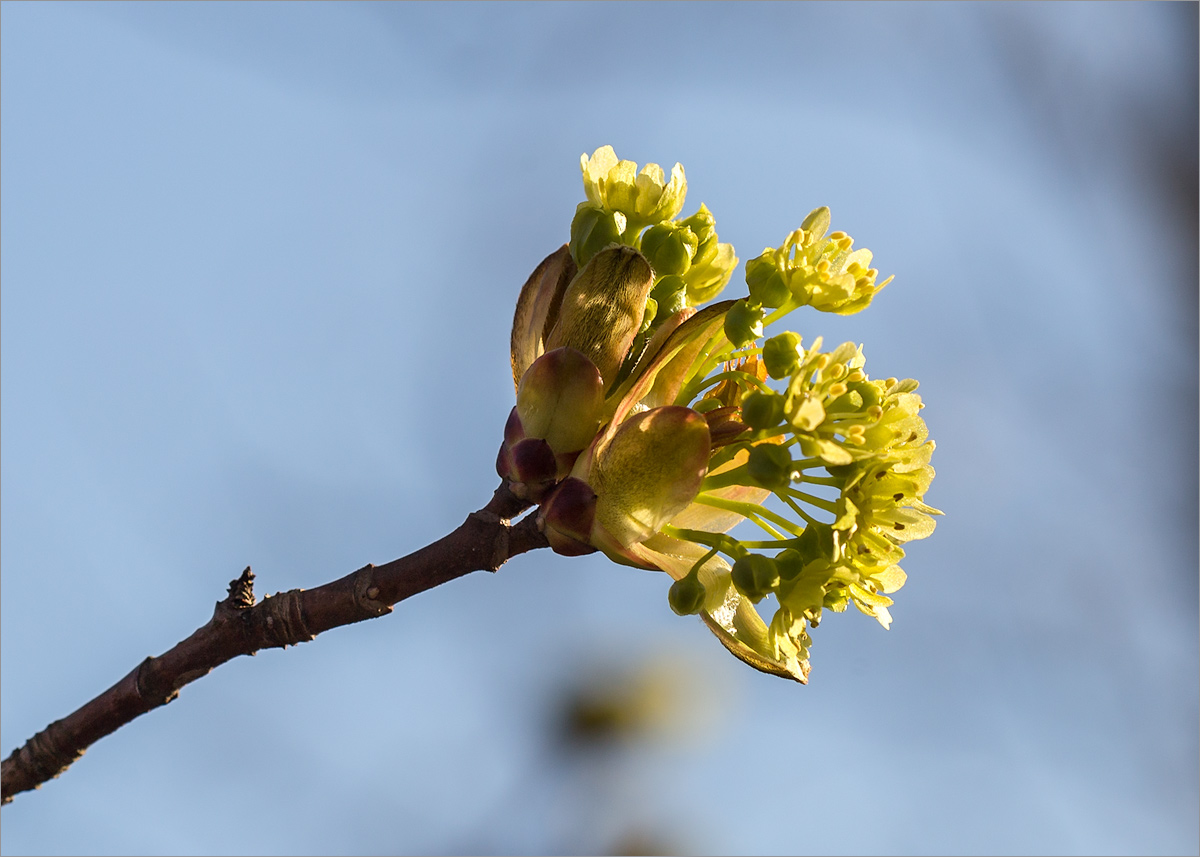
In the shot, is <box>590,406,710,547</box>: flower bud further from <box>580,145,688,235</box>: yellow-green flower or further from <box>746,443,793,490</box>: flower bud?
<box>580,145,688,235</box>: yellow-green flower

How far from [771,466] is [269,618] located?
0.75m

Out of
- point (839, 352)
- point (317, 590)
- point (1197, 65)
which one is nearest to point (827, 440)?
point (839, 352)

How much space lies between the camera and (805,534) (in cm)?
150

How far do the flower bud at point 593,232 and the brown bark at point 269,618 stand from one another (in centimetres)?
41

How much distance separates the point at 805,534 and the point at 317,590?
2.30 ft

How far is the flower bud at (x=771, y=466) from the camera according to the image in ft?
4.75

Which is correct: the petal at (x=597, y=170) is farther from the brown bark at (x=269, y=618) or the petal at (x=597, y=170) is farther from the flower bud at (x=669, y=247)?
the brown bark at (x=269, y=618)

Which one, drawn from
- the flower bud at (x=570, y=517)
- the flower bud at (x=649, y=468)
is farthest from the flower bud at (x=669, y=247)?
the flower bud at (x=570, y=517)

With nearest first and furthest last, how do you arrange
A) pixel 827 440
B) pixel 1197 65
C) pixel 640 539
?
pixel 827 440, pixel 640 539, pixel 1197 65

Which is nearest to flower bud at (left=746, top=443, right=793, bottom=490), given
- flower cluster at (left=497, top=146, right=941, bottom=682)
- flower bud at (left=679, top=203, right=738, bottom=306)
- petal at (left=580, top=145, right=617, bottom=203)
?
flower cluster at (left=497, top=146, right=941, bottom=682)

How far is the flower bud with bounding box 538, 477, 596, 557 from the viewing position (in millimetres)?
1484

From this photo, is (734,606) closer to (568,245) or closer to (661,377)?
(661,377)

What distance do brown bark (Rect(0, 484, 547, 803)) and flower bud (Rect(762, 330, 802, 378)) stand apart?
1.37 ft

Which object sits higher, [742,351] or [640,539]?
[742,351]
